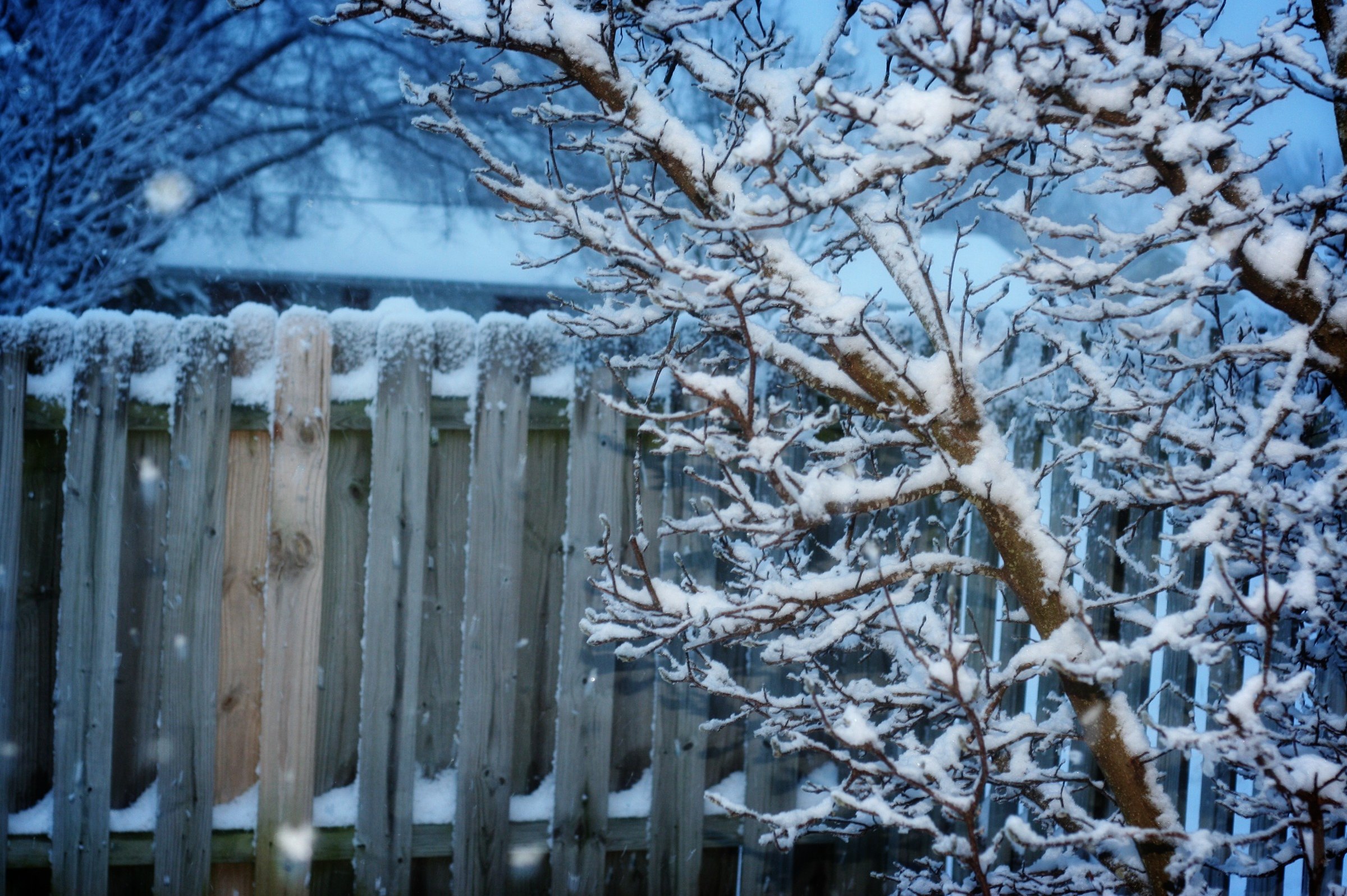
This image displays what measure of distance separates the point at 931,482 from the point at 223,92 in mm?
5932

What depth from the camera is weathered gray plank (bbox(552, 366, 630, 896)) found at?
223 centimetres

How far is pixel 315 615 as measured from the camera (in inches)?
87.3

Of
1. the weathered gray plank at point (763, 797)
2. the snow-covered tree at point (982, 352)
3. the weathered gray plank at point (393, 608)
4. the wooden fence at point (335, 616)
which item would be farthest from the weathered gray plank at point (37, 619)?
the weathered gray plank at point (763, 797)

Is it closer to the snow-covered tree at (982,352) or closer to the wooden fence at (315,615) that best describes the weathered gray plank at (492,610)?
the wooden fence at (315,615)

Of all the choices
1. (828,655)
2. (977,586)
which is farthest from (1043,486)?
(828,655)

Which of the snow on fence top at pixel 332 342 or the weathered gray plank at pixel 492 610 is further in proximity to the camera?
the weathered gray plank at pixel 492 610

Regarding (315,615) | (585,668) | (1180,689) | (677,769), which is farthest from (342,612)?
(1180,689)

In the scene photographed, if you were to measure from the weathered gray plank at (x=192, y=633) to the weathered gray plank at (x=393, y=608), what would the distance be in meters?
0.41

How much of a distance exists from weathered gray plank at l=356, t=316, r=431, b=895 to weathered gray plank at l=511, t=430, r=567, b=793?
11.5 inches

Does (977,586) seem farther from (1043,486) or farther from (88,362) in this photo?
(88,362)

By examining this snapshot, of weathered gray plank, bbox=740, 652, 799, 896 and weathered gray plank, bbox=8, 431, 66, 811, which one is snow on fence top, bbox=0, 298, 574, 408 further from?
weathered gray plank, bbox=740, 652, 799, 896

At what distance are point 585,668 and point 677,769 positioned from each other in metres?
0.41

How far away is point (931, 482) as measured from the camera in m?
1.40

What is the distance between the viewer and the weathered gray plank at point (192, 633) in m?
2.14
